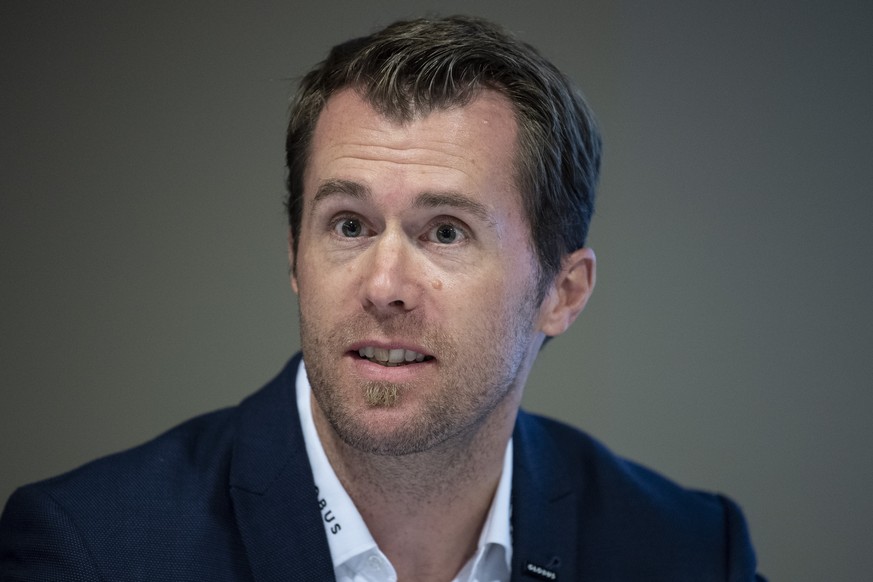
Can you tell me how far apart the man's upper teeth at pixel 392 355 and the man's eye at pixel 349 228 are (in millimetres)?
267

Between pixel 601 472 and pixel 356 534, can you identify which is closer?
pixel 356 534

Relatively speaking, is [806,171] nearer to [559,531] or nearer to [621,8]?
[621,8]

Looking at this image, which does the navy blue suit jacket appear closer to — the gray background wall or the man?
the man

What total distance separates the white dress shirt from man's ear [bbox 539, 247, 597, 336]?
416mm

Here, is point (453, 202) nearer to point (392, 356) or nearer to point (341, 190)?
point (341, 190)

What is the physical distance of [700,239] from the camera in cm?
444

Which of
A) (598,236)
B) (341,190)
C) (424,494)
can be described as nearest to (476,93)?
(341,190)

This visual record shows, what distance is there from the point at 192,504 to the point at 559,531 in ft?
3.12

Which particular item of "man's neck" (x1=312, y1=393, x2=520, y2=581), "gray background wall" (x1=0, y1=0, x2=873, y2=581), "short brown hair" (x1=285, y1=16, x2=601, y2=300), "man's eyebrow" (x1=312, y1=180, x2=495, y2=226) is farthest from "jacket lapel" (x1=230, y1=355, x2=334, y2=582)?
"gray background wall" (x1=0, y1=0, x2=873, y2=581)

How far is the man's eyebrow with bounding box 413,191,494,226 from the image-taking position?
2623 millimetres

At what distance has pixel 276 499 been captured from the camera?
272cm

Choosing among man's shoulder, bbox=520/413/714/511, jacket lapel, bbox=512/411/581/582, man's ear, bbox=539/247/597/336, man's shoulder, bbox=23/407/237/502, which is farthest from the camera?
man's shoulder, bbox=520/413/714/511

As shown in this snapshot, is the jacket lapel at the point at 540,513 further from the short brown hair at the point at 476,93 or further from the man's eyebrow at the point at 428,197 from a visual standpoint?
the man's eyebrow at the point at 428,197

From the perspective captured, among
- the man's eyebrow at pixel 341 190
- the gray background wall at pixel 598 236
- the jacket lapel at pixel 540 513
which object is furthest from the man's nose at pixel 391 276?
the gray background wall at pixel 598 236
